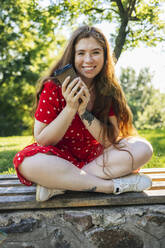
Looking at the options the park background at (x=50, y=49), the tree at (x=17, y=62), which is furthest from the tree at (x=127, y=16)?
the tree at (x=17, y=62)

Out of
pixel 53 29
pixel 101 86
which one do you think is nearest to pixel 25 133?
pixel 53 29

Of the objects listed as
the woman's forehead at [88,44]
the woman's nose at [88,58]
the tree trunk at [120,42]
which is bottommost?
the woman's nose at [88,58]

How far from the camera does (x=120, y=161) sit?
5.78ft

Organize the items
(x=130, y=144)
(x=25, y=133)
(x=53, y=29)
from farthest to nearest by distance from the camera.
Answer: (x=25, y=133) → (x=53, y=29) → (x=130, y=144)

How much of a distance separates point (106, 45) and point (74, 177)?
1.02 metres

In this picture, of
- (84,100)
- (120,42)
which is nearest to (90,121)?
(84,100)

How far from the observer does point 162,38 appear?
538cm

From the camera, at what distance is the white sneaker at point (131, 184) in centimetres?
169

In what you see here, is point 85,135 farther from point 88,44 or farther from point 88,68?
point 88,44

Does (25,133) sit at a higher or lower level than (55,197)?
lower

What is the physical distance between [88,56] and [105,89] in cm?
33

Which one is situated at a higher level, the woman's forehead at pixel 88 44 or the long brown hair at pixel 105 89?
the woman's forehead at pixel 88 44

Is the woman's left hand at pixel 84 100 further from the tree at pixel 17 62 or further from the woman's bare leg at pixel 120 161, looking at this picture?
the tree at pixel 17 62

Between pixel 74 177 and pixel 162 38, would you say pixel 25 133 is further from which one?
pixel 74 177
